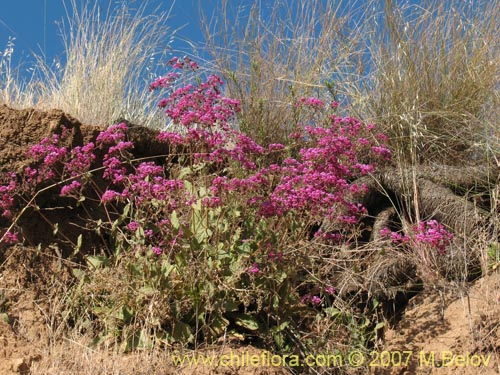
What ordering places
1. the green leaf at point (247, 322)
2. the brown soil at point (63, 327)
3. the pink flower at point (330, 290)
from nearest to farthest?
1. the brown soil at point (63, 327)
2. the green leaf at point (247, 322)
3. the pink flower at point (330, 290)

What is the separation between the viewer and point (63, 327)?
409 centimetres

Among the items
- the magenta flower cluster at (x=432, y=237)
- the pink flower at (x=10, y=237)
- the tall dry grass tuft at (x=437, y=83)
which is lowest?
the magenta flower cluster at (x=432, y=237)

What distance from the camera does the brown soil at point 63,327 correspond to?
374 cm

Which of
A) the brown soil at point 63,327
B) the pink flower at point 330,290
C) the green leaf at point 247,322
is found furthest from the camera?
the pink flower at point 330,290

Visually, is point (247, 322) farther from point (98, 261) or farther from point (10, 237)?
point (10, 237)

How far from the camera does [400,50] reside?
582 centimetres

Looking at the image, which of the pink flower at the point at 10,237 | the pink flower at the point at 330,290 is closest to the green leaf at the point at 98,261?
the pink flower at the point at 10,237

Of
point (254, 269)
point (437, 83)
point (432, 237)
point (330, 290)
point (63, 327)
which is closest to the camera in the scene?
point (254, 269)

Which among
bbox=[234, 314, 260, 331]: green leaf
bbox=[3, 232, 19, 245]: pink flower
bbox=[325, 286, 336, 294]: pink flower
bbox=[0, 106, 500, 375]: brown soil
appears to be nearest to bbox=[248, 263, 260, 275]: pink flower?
bbox=[234, 314, 260, 331]: green leaf

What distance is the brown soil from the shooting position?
3740 millimetres

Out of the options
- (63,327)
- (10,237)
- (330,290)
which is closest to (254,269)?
(330,290)

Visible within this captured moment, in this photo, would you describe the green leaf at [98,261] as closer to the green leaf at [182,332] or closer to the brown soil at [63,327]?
the brown soil at [63,327]

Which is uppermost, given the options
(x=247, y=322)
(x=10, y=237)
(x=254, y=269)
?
(x=10, y=237)

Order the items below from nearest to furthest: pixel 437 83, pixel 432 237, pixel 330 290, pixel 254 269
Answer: pixel 254 269 → pixel 432 237 → pixel 330 290 → pixel 437 83
